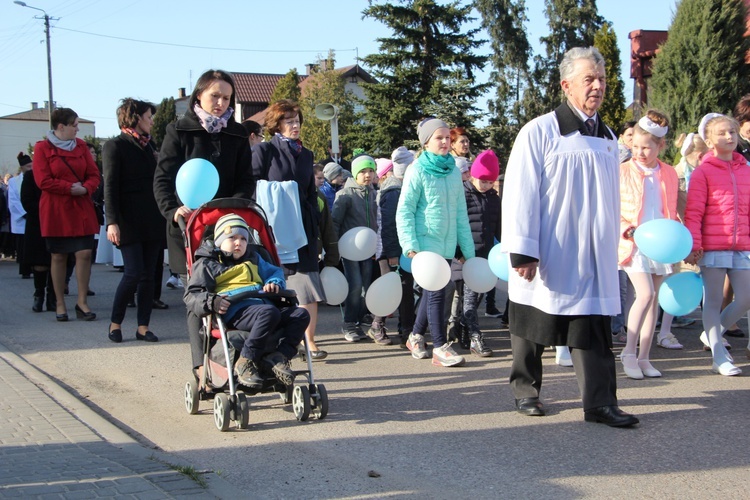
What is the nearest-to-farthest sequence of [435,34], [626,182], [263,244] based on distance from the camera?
[263,244] < [626,182] < [435,34]

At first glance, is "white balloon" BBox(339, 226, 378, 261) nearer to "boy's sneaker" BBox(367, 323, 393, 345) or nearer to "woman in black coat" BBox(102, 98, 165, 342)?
"boy's sneaker" BBox(367, 323, 393, 345)

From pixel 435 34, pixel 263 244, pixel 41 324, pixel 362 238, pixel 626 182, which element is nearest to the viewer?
pixel 263 244

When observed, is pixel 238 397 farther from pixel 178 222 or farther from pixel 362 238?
pixel 362 238

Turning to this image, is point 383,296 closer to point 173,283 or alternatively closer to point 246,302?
point 246,302

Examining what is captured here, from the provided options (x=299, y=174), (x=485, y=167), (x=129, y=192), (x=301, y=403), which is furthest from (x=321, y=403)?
(x=485, y=167)

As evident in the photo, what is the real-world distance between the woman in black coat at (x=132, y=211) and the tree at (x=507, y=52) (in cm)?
4708

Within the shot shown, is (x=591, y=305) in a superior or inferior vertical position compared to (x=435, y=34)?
inferior

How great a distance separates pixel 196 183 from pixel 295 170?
153 cm

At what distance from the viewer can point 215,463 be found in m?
4.75

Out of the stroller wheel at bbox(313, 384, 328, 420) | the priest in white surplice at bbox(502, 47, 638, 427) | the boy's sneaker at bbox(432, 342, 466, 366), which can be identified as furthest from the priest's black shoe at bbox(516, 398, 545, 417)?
the boy's sneaker at bbox(432, 342, 466, 366)

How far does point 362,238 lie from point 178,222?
2513mm

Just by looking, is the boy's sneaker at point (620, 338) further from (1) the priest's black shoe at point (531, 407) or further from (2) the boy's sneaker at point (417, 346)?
(1) the priest's black shoe at point (531, 407)

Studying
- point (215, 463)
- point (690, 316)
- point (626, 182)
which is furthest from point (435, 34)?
point (215, 463)

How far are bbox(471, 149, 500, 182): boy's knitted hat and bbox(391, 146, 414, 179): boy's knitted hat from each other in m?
0.76
